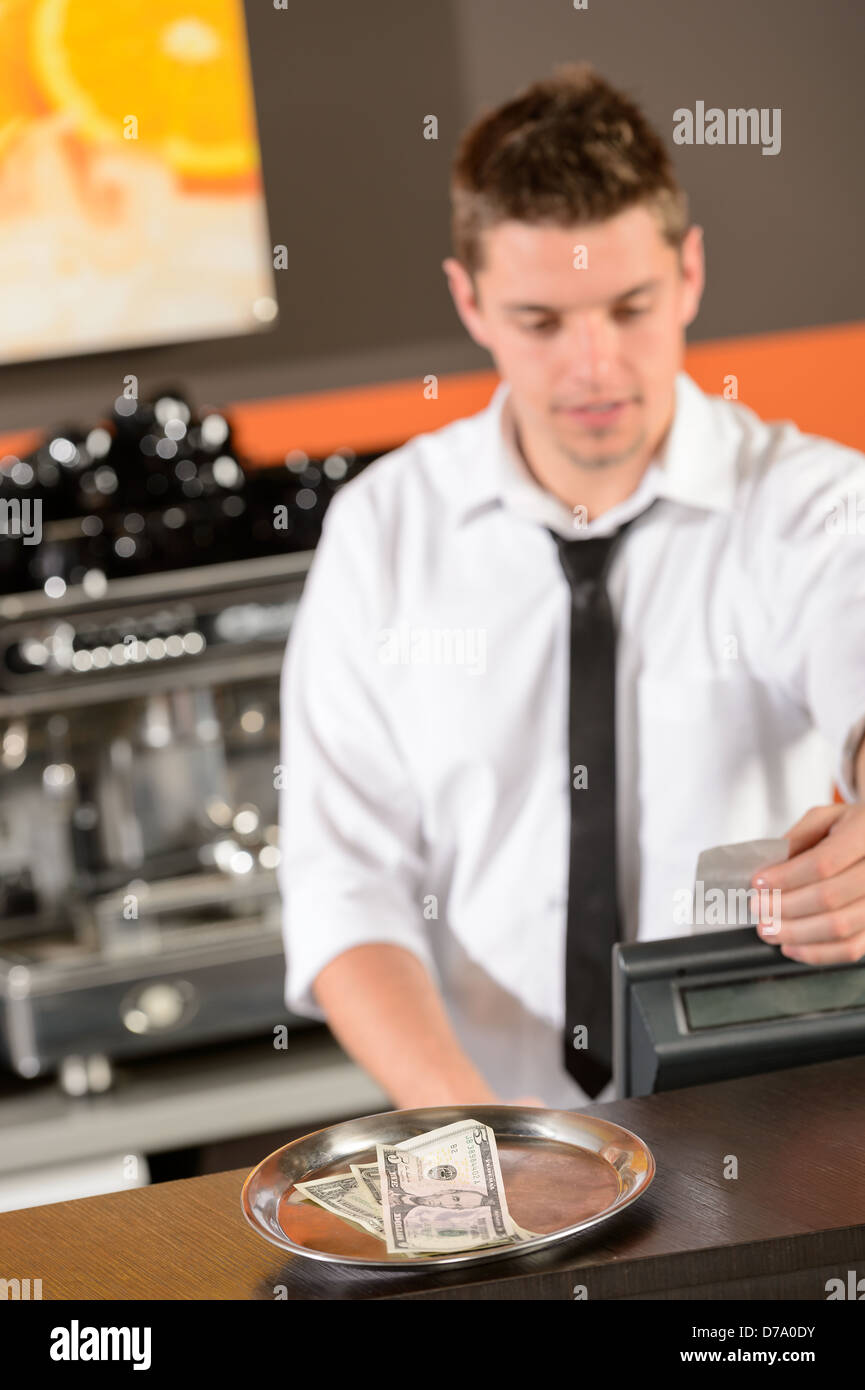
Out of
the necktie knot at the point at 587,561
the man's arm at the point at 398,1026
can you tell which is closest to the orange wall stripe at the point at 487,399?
the necktie knot at the point at 587,561

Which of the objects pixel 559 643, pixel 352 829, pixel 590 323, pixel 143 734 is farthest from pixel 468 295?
pixel 143 734

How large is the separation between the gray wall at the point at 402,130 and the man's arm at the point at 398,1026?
168cm

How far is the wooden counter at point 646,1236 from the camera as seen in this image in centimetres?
99

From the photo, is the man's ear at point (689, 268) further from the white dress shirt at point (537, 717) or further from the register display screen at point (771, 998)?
the register display screen at point (771, 998)

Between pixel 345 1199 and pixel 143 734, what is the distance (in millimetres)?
1695

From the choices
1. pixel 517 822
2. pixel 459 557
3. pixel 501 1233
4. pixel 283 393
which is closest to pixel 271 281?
pixel 283 393

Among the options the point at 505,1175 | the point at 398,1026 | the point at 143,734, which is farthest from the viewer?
the point at 143,734

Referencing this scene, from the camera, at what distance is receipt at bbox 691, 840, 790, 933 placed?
1.33 metres

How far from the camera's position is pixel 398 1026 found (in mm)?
1622

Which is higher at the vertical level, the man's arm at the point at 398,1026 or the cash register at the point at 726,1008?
the cash register at the point at 726,1008

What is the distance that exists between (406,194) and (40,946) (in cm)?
163

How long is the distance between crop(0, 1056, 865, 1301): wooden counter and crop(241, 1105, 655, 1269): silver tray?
0.06ft

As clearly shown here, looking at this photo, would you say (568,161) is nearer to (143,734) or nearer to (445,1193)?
(445,1193)

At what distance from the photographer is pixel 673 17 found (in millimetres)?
3139
